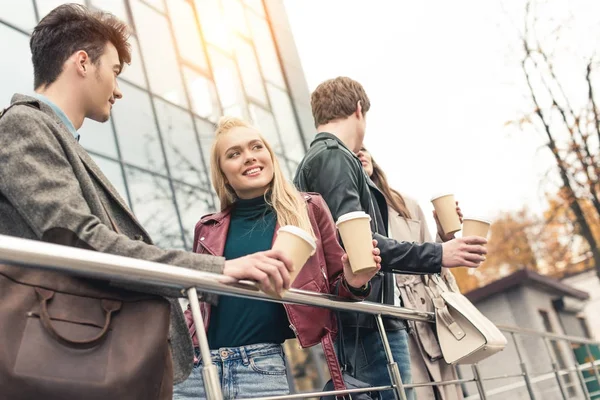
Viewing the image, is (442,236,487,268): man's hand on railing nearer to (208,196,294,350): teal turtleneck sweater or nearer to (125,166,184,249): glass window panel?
(208,196,294,350): teal turtleneck sweater

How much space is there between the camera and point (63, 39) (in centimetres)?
207

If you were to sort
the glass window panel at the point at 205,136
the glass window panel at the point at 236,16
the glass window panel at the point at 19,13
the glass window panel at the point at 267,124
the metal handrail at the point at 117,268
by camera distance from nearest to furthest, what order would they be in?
the metal handrail at the point at 117,268, the glass window panel at the point at 19,13, the glass window panel at the point at 205,136, the glass window panel at the point at 267,124, the glass window panel at the point at 236,16

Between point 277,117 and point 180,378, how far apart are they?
10506 mm

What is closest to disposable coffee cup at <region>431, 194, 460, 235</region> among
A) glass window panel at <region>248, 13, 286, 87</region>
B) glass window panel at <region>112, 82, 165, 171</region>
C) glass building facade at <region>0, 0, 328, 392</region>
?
glass building facade at <region>0, 0, 328, 392</region>

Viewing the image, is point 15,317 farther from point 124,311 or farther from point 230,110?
point 230,110

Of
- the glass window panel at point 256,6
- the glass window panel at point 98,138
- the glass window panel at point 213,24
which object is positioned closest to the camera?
the glass window panel at point 98,138

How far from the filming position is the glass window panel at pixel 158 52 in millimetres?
9195

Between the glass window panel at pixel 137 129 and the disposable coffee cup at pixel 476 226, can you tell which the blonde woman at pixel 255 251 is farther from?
the glass window panel at pixel 137 129

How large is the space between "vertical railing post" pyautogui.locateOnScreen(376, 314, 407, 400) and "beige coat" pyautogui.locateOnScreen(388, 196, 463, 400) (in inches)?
15.1

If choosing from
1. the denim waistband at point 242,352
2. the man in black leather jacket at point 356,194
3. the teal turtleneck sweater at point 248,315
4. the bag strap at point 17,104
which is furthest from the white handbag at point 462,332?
the bag strap at point 17,104

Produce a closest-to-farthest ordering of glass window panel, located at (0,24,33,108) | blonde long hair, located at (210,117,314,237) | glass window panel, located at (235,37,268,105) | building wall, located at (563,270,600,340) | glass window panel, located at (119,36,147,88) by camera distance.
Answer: blonde long hair, located at (210,117,314,237) → glass window panel, located at (0,24,33,108) → glass window panel, located at (119,36,147,88) → glass window panel, located at (235,37,268,105) → building wall, located at (563,270,600,340)

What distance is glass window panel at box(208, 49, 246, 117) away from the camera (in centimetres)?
1093

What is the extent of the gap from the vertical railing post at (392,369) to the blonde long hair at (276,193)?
468mm

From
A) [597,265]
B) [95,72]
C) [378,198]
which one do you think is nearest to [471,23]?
[597,265]
